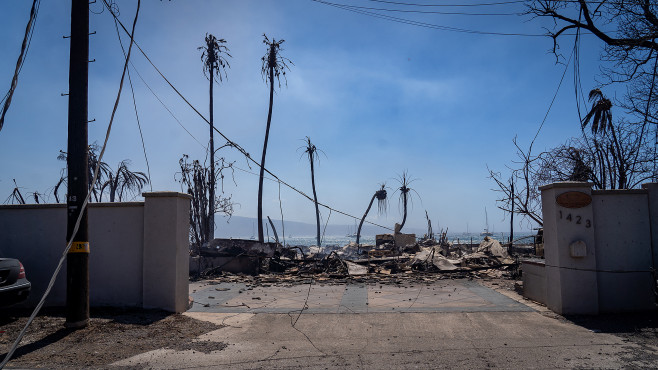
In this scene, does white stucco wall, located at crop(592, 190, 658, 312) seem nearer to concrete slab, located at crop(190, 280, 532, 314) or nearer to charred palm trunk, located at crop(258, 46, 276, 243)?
concrete slab, located at crop(190, 280, 532, 314)

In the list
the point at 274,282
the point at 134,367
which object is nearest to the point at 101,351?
the point at 134,367

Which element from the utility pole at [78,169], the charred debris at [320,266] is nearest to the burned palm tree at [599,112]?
the charred debris at [320,266]

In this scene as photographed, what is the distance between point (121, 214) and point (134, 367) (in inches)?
172

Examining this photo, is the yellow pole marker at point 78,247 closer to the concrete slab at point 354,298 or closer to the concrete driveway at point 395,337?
the concrete driveway at point 395,337

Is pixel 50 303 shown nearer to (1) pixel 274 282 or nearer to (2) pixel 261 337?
(2) pixel 261 337

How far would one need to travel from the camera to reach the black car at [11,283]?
729 centimetres

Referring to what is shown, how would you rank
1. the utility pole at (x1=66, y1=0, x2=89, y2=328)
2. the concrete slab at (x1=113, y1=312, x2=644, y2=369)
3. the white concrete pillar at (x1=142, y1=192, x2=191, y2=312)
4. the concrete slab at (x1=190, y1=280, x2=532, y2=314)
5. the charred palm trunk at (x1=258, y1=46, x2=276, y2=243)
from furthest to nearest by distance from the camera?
the charred palm trunk at (x1=258, y1=46, x2=276, y2=243)
the concrete slab at (x1=190, y1=280, x2=532, y2=314)
the white concrete pillar at (x1=142, y1=192, x2=191, y2=312)
the utility pole at (x1=66, y1=0, x2=89, y2=328)
the concrete slab at (x1=113, y1=312, x2=644, y2=369)

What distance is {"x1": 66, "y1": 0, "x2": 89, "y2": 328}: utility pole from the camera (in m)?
7.26

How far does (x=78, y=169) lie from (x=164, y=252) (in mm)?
2306

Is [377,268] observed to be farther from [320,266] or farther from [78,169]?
[78,169]

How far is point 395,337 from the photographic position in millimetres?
6820

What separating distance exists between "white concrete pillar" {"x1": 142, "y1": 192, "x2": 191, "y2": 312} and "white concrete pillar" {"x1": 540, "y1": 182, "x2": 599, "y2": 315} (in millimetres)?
7398

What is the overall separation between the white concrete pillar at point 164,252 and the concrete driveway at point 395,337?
59cm

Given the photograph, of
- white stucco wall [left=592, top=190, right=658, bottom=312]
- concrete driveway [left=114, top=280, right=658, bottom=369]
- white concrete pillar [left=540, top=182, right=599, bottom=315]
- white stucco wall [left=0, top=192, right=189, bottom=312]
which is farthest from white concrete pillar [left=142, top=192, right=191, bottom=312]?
white stucco wall [left=592, top=190, right=658, bottom=312]
